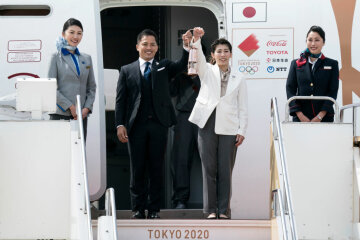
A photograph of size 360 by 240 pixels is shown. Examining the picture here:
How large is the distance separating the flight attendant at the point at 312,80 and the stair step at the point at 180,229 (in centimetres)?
135

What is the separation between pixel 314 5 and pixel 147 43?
7.80ft

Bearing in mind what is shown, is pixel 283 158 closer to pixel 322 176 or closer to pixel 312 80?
pixel 322 176

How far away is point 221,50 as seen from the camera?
872 cm

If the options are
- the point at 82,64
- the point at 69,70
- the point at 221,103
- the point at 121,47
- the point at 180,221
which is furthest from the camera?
the point at 121,47

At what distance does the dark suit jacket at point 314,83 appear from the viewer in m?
8.95

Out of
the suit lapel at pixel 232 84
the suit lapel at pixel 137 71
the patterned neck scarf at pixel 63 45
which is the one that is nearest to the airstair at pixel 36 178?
the patterned neck scarf at pixel 63 45

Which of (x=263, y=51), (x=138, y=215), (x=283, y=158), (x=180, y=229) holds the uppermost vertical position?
(x=263, y=51)

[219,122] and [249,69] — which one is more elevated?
[249,69]

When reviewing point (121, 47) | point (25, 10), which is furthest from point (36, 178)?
point (121, 47)

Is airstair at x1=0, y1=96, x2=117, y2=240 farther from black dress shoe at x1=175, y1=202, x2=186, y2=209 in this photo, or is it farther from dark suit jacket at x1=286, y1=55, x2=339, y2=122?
black dress shoe at x1=175, y1=202, x2=186, y2=209

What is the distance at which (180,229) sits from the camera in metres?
8.52

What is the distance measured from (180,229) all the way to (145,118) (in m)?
1.19

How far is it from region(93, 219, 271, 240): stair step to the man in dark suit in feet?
1.02

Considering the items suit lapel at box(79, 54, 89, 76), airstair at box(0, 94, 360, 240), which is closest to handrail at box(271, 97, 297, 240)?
airstair at box(0, 94, 360, 240)
